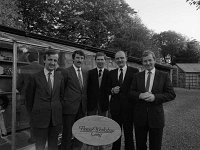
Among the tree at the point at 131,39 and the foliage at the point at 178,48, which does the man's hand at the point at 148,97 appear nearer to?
the tree at the point at 131,39

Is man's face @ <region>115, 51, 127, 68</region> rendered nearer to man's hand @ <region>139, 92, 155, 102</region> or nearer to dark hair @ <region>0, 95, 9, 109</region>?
man's hand @ <region>139, 92, 155, 102</region>

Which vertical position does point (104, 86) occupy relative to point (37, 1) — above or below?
below

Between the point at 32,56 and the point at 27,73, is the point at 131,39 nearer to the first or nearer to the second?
the point at 32,56

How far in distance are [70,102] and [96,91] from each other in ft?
1.74

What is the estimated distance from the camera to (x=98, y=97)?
4.20 meters

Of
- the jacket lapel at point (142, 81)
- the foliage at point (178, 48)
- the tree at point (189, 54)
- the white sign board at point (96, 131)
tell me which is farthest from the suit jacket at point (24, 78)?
the tree at point (189, 54)

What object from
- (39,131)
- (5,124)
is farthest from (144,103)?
(5,124)

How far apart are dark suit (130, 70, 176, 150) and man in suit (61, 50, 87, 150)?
88 centimetres

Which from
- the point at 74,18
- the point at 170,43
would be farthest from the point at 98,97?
the point at 170,43

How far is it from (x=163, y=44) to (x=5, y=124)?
A: 58.1 m

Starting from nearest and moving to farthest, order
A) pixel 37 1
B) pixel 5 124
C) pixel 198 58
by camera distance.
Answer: pixel 5 124 < pixel 37 1 < pixel 198 58

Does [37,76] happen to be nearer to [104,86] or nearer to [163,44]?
[104,86]

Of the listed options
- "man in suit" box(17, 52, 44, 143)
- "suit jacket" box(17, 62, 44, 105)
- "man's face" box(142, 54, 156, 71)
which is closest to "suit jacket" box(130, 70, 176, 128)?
"man's face" box(142, 54, 156, 71)

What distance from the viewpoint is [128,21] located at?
2769 centimetres
